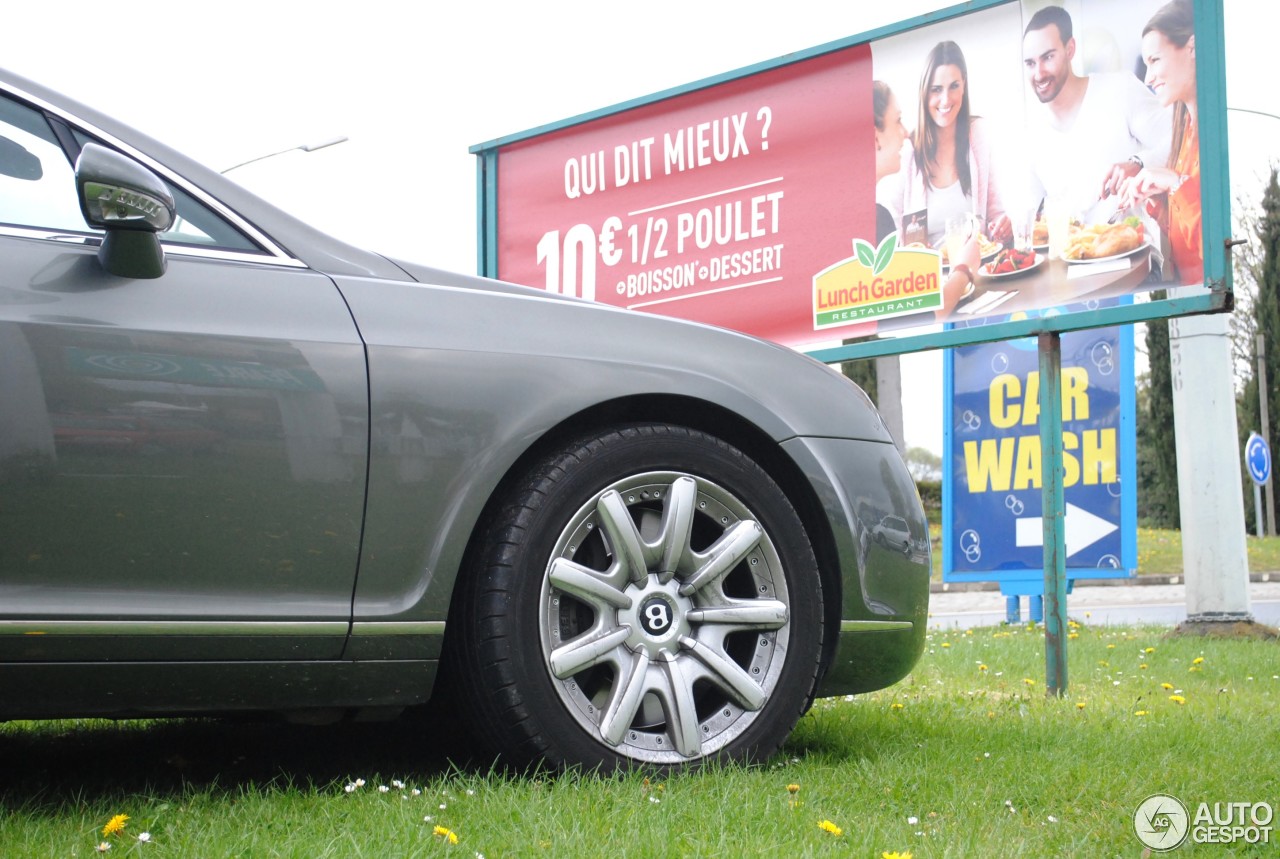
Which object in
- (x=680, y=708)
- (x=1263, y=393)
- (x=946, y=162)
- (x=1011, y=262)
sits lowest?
(x=680, y=708)

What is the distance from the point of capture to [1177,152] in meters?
4.38

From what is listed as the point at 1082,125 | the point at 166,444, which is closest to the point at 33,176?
the point at 166,444

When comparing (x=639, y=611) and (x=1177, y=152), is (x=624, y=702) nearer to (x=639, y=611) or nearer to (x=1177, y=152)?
(x=639, y=611)

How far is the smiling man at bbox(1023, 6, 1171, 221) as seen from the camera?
4.46m

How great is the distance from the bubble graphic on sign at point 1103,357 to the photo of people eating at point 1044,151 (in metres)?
4.76

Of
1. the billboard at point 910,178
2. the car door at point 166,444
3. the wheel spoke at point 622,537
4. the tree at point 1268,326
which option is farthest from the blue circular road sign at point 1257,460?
the tree at point 1268,326

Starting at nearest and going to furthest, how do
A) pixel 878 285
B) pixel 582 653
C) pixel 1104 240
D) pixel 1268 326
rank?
pixel 582 653 < pixel 1104 240 < pixel 878 285 < pixel 1268 326

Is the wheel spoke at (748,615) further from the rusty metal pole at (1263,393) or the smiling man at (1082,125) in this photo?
the rusty metal pole at (1263,393)

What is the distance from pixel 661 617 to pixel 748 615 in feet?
0.67

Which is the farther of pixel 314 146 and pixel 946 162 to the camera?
pixel 314 146

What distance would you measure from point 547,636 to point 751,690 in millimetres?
481

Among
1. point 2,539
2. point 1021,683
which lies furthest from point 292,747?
point 1021,683

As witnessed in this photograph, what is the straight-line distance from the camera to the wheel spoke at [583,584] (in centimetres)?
256

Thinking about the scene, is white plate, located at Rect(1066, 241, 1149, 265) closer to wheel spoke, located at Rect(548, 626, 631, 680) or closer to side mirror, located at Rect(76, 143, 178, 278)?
wheel spoke, located at Rect(548, 626, 631, 680)
